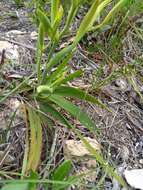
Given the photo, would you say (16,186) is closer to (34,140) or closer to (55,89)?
(34,140)

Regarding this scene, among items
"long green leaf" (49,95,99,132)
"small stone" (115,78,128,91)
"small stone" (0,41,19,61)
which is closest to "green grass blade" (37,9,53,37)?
"long green leaf" (49,95,99,132)

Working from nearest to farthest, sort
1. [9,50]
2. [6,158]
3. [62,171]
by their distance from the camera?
[62,171], [6,158], [9,50]

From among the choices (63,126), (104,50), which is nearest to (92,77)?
(104,50)

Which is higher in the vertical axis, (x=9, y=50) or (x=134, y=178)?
(x=9, y=50)

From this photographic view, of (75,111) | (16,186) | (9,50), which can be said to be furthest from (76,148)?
(9,50)

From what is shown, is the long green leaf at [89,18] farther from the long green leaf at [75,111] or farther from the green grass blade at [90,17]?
the long green leaf at [75,111]

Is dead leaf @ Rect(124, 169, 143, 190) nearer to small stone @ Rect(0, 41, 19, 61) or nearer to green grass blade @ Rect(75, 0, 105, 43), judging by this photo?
green grass blade @ Rect(75, 0, 105, 43)

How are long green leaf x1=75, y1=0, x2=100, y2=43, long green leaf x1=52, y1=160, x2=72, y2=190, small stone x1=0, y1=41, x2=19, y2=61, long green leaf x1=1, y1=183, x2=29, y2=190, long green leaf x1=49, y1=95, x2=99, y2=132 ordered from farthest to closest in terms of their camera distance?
small stone x1=0, y1=41, x2=19, y2=61
long green leaf x1=49, y1=95, x2=99, y2=132
long green leaf x1=75, y1=0, x2=100, y2=43
long green leaf x1=52, y1=160, x2=72, y2=190
long green leaf x1=1, y1=183, x2=29, y2=190

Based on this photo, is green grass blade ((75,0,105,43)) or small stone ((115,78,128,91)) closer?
green grass blade ((75,0,105,43))
